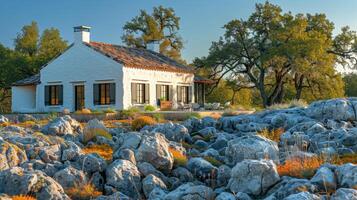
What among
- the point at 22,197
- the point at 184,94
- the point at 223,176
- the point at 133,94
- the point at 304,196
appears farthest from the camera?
the point at 184,94

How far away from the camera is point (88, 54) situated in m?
33.8

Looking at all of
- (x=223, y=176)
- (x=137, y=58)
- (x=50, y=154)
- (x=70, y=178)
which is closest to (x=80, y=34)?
(x=137, y=58)

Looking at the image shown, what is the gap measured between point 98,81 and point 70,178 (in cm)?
2369

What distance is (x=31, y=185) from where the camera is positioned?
30.1 ft

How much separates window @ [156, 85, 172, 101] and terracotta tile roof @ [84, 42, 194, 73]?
3.88 feet

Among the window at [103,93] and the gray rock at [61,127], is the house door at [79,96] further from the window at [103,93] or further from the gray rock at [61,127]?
the gray rock at [61,127]

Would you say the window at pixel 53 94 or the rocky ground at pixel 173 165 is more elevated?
the window at pixel 53 94

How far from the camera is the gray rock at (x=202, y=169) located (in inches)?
423

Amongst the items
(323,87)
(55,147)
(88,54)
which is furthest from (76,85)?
(55,147)

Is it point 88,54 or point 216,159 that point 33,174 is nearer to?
point 216,159

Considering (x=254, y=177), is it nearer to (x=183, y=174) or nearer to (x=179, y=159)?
(x=183, y=174)

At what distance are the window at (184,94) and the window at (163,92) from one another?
131cm

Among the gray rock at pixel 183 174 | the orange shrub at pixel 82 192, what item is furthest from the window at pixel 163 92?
the orange shrub at pixel 82 192

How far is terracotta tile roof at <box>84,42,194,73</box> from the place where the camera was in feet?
108
